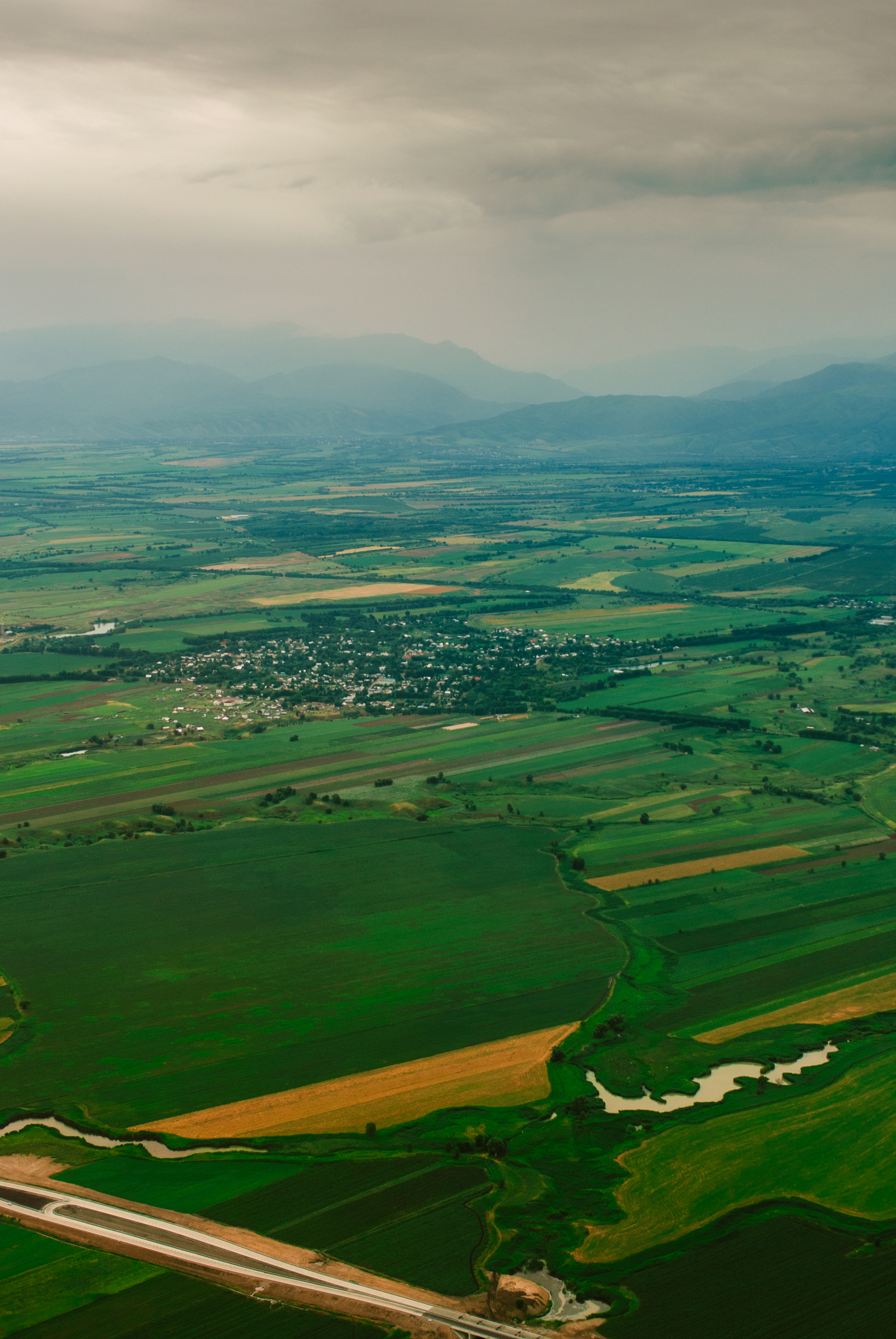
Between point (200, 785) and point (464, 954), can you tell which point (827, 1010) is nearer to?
point (464, 954)

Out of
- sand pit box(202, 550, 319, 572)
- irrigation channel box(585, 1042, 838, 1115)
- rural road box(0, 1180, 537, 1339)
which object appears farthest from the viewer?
sand pit box(202, 550, 319, 572)

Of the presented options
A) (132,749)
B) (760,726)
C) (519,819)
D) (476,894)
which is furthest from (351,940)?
(760,726)

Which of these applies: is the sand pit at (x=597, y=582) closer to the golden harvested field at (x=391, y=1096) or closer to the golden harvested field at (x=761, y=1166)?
the golden harvested field at (x=391, y=1096)

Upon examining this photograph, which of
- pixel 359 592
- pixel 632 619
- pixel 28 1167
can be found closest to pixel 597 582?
pixel 632 619

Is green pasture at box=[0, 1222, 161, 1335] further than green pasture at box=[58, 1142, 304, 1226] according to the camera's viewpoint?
No

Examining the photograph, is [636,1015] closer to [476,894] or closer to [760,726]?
[476,894]

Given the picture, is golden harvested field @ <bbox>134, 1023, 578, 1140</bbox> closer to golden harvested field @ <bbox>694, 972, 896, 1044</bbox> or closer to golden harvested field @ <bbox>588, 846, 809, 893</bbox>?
golden harvested field @ <bbox>694, 972, 896, 1044</bbox>

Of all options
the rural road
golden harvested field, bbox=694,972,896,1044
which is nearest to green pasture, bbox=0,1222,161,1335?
the rural road
